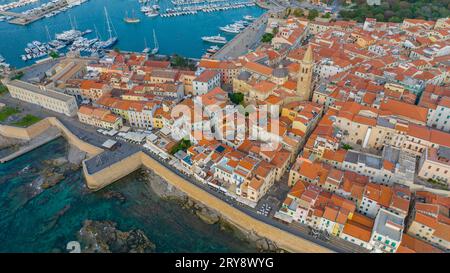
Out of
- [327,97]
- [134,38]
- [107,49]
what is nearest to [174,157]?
[327,97]

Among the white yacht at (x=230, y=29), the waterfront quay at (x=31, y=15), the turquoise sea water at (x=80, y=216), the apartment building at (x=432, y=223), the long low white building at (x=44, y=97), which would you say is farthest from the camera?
the waterfront quay at (x=31, y=15)

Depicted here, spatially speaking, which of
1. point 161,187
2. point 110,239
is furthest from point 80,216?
point 161,187

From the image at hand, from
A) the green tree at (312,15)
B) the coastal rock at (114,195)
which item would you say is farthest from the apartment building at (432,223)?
the green tree at (312,15)

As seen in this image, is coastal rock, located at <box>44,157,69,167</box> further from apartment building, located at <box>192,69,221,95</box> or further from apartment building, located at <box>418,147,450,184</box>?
apartment building, located at <box>418,147,450,184</box>

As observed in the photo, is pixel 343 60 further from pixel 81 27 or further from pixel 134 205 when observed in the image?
pixel 81 27

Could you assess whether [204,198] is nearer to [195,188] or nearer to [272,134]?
[195,188]

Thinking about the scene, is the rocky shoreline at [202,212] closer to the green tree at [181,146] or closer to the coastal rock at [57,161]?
the green tree at [181,146]
